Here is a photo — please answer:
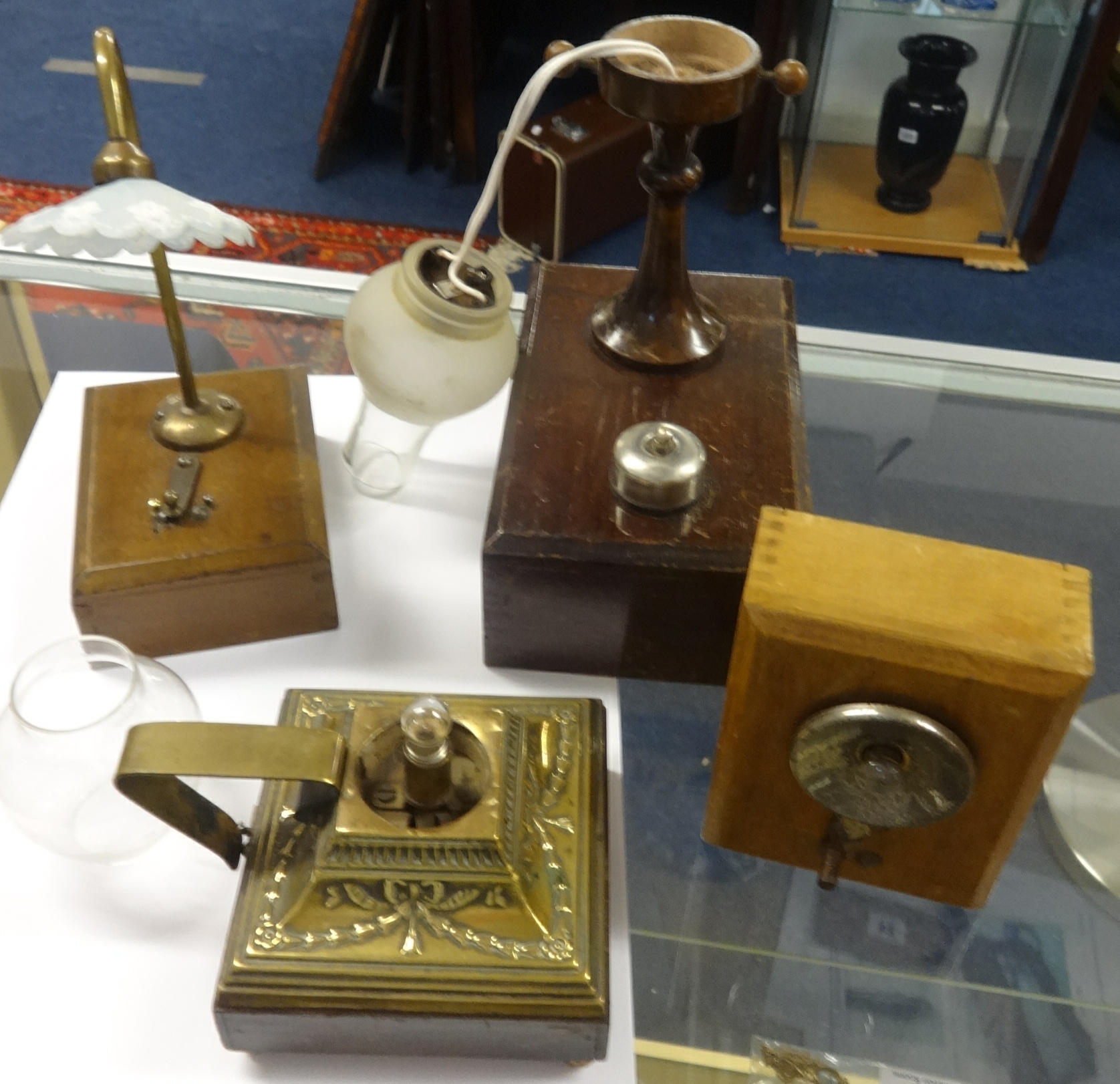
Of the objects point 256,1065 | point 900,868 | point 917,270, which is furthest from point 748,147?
point 256,1065

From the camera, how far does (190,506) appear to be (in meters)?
0.67

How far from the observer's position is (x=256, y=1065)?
1.80ft

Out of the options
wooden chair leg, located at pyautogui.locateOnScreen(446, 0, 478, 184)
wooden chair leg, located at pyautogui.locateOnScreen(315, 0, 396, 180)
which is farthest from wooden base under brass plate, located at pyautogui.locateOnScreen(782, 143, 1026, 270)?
wooden chair leg, located at pyautogui.locateOnScreen(315, 0, 396, 180)

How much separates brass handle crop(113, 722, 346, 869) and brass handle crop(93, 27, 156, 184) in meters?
0.28

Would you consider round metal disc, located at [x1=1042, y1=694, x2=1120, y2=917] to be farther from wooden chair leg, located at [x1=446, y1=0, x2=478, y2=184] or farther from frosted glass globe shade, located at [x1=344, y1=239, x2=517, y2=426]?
wooden chair leg, located at [x1=446, y1=0, x2=478, y2=184]

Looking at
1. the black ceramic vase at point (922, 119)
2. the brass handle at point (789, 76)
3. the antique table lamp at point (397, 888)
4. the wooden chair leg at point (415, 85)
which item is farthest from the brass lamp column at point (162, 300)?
the black ceramic vase at point (922, 119)

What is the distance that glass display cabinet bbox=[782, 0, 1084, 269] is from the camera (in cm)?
176

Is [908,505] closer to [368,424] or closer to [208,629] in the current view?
[368,424]

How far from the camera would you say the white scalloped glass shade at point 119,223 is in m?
0.54

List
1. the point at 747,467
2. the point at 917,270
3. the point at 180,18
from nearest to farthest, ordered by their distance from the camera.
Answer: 1. the point at 747,467
2. the point at 917,270
3. the point at 180,18

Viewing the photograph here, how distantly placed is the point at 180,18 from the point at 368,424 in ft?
6.41

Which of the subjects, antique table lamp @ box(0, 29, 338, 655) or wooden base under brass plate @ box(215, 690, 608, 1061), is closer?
wooden base under brass plate @ box(215, 690, 608, 1061)

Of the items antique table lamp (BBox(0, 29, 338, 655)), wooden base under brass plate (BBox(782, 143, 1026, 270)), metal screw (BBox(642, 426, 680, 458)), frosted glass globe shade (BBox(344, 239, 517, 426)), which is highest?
frosted glass globe shade (BBox(344, 239, 517, 426))

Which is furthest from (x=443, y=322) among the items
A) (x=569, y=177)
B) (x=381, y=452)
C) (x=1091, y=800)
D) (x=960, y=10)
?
(x=960, y=10)
